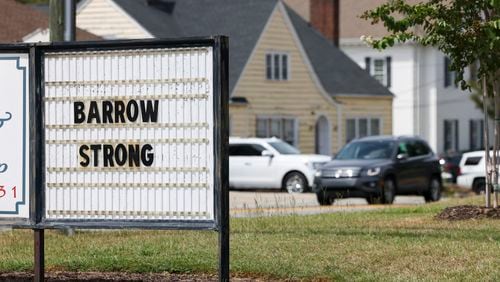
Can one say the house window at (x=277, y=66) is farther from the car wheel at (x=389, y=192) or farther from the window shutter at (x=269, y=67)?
the car wheel at (x=389, y=192)

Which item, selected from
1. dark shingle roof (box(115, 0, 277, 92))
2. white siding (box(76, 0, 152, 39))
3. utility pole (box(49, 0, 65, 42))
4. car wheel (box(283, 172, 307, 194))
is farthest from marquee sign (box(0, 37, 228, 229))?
dark shingle roof (box(115, 0, 277, 92))

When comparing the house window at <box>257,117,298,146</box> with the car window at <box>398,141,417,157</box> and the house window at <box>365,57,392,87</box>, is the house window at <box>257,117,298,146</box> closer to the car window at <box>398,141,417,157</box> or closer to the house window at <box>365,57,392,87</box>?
the house window at <box>365,57,392,87</box>

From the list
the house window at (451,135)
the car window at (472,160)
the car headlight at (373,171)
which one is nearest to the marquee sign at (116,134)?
the car headlight at (373,171)

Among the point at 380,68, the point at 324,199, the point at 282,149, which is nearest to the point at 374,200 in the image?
the point at 324,199

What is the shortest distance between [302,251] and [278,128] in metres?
34.2

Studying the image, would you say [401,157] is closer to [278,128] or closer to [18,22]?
[18,22]

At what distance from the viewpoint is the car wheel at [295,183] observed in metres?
36.7

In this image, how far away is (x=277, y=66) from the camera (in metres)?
48.1

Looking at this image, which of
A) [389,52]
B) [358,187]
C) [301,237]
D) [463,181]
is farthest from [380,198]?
[389,52]

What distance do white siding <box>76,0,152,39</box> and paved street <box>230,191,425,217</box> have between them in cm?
1019

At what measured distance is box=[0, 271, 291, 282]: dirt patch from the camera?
1281cm

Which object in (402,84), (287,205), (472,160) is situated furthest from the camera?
(402,84)

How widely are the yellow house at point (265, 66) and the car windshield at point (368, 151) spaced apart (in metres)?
14.1

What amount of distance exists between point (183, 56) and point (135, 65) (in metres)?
0.50
